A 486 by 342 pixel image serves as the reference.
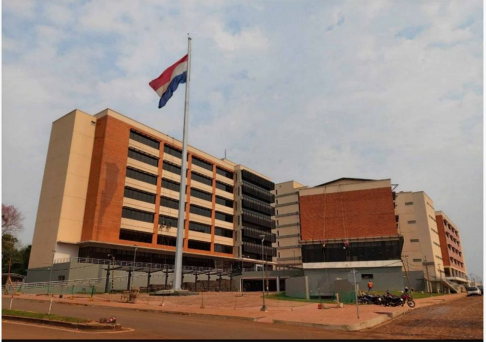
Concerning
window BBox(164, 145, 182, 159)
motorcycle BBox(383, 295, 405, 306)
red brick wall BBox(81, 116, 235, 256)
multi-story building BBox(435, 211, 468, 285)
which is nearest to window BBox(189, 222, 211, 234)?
red brick wall BBox(81, 116, 235, 256)

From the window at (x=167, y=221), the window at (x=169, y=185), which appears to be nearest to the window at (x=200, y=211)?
the window at (x=167, y=221)

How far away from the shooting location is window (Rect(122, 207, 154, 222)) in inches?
2451

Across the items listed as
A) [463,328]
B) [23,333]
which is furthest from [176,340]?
[463,328]

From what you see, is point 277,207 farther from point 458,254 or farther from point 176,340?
point 176,340

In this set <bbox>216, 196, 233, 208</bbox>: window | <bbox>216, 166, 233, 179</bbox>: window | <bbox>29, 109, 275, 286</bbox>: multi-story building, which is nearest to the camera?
<bbox>29, 109, 275, 286</bbox>: multi-story building

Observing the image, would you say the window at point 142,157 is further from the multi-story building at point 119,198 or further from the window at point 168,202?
the window at point 168,202

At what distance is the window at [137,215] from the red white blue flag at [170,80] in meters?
29.9

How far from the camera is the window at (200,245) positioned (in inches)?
2852

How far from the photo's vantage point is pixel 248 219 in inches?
3351

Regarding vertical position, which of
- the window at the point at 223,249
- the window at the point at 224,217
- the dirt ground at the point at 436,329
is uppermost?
the window at the point at 224,217

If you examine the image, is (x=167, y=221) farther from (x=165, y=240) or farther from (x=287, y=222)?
(x=287, y=222)

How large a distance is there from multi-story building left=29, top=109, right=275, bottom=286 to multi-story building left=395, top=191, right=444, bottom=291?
4324cm

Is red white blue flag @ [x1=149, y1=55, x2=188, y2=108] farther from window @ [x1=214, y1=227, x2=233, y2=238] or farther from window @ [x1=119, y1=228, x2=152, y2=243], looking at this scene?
window @ [x1=214, y1=227, x2=233, y2=238]

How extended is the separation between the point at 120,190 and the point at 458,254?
116 metres
